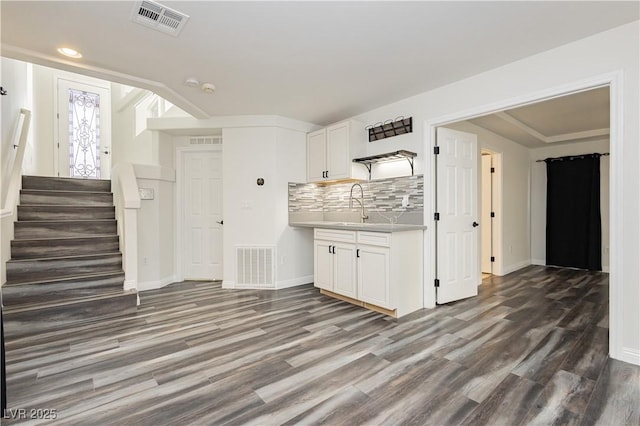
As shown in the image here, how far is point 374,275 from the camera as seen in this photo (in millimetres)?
3311

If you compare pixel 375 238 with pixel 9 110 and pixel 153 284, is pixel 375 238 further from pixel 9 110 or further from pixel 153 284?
pixel 9 110

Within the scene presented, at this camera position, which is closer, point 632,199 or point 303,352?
point 632,199

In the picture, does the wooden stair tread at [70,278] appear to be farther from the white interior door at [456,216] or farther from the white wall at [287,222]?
the white interior door at [456,216]

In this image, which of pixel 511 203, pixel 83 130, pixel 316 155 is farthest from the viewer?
pixel 83 130

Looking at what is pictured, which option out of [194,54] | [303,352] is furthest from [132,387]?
[194,54]

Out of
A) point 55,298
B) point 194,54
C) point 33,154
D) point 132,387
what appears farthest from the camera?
point 33,154

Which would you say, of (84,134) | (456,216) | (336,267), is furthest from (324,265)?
(84,134)

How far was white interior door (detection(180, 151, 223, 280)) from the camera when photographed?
498 centimetres

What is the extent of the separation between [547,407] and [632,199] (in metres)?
1.65

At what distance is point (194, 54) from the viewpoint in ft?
8.73

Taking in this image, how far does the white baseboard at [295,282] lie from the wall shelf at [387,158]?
77.4 inches

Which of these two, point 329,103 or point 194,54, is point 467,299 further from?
point 194,54

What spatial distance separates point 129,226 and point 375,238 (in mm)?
3034

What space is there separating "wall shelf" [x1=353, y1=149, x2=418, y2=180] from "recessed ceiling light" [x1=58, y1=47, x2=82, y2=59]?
10.0ft
